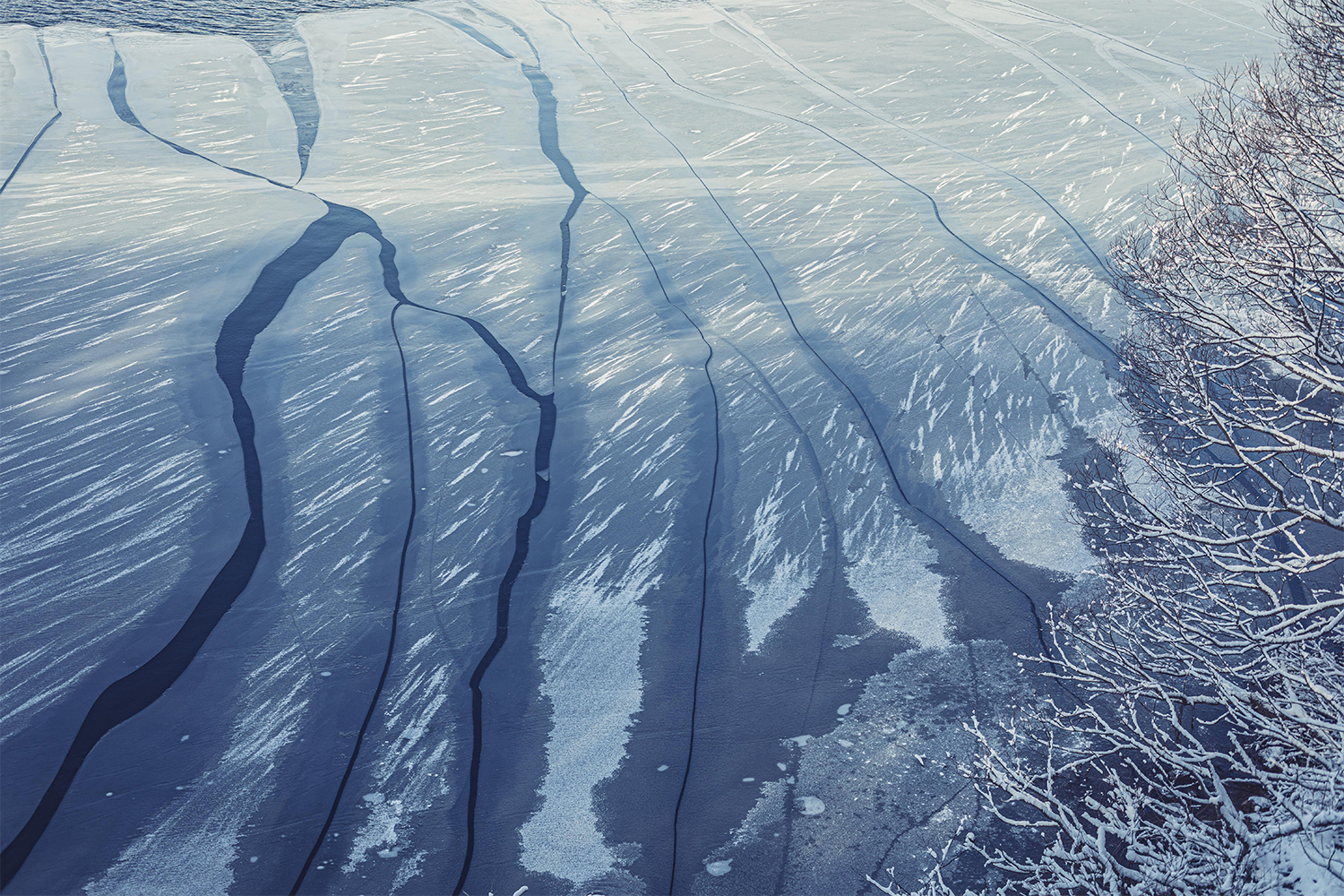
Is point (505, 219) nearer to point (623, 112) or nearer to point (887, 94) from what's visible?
point (623, 112)

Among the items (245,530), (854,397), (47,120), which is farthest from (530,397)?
(47,120)

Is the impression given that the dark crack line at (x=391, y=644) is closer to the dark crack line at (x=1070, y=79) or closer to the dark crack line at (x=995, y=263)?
the dark crack line at (x=995, y=263)

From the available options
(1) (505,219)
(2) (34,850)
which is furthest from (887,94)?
(2) (34,850)

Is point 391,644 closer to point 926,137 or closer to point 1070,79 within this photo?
point 926,137

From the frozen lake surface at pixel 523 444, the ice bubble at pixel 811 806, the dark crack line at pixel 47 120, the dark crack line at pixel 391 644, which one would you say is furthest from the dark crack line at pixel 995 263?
the dark crack line at pixel 47 120

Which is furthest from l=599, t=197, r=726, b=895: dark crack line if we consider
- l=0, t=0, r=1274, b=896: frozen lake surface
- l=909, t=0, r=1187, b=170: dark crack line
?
l=909, t=0, r=1187, b=170: dark crack line

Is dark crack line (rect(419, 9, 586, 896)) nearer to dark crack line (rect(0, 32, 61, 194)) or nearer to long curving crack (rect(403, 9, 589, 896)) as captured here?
long curving crack (rect(403, 9, 589, 896))
